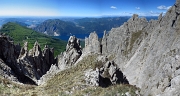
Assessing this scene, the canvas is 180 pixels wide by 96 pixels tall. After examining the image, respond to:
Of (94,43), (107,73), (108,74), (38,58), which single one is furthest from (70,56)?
(108,74)

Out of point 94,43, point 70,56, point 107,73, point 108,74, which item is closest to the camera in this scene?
point 108,74

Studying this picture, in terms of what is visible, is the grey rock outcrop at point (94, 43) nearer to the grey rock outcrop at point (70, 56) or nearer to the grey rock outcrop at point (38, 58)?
the grey rock outcrop at point (70, 56)

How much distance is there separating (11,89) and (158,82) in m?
20.1

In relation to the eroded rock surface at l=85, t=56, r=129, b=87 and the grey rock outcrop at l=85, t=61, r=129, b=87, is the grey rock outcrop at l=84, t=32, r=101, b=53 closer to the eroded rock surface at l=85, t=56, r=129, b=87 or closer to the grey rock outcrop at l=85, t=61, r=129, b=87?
the eroded rock surface at l=85, t=56, r=129, b=87

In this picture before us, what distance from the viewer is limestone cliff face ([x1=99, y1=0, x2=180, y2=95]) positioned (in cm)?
7144

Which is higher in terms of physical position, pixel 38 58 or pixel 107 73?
pixel 107 73

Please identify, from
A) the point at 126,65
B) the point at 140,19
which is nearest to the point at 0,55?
the point at 126,65

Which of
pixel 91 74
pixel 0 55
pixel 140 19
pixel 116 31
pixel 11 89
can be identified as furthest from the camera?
pixel 116 31

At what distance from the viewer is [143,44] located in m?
95.2

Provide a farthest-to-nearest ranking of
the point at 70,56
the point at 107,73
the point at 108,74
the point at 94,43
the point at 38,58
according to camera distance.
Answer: the point at 94,43
the point at 38,58
the point at 70,56
the point at 107,73
the point at 108,74

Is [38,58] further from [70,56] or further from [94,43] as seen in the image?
[94,43]

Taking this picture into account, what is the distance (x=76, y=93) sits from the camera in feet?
93.7

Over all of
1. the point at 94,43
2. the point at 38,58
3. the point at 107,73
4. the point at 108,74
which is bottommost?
the point at 38,58

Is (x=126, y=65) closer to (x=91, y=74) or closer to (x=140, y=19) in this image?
(x=140, y=19)
